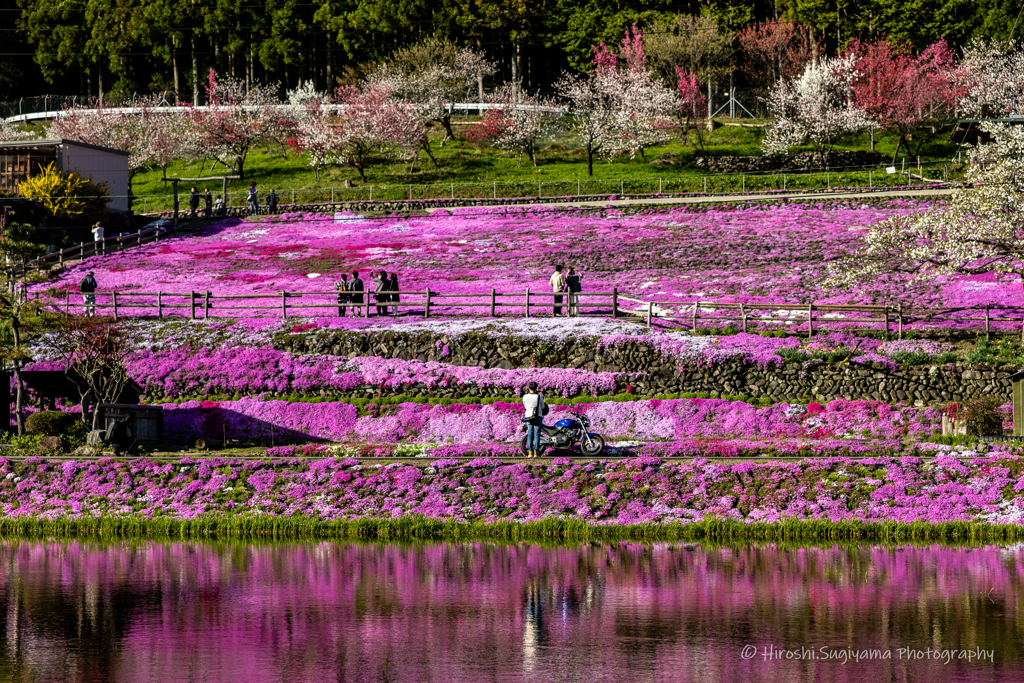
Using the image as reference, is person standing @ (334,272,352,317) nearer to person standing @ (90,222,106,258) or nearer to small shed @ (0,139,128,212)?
person standing @ (90,222,106,258)

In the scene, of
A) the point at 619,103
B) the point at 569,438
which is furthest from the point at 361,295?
the point at 619,103

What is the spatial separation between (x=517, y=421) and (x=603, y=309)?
37.6 ft

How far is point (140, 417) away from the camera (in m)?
34.1

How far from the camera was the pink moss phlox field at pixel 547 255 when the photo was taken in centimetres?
4931

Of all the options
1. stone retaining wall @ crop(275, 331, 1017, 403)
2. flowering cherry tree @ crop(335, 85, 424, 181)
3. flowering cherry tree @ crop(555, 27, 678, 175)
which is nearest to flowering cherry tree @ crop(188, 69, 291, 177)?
flowering cherry tree @ crop(335, 85, 424, 181)

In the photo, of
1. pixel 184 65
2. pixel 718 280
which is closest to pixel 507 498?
pixel 718 280

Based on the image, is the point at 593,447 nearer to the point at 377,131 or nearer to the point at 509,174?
the point at 509,174

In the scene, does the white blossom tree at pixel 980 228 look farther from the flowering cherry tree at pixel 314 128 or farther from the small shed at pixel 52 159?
the flowering cherry tree at pixel 314 128

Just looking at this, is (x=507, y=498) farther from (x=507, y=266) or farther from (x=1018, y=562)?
(x=507, y=266)

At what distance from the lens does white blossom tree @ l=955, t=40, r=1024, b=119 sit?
3561 inches

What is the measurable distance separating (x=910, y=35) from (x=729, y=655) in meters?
95.6

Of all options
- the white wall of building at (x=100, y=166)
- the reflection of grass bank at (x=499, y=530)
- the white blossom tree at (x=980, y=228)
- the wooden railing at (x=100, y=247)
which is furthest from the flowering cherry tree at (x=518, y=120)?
the reflection of grass bank at (x=499, y=530)

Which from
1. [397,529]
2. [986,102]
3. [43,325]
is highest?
[986,102]

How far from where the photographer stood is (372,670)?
1461cm
